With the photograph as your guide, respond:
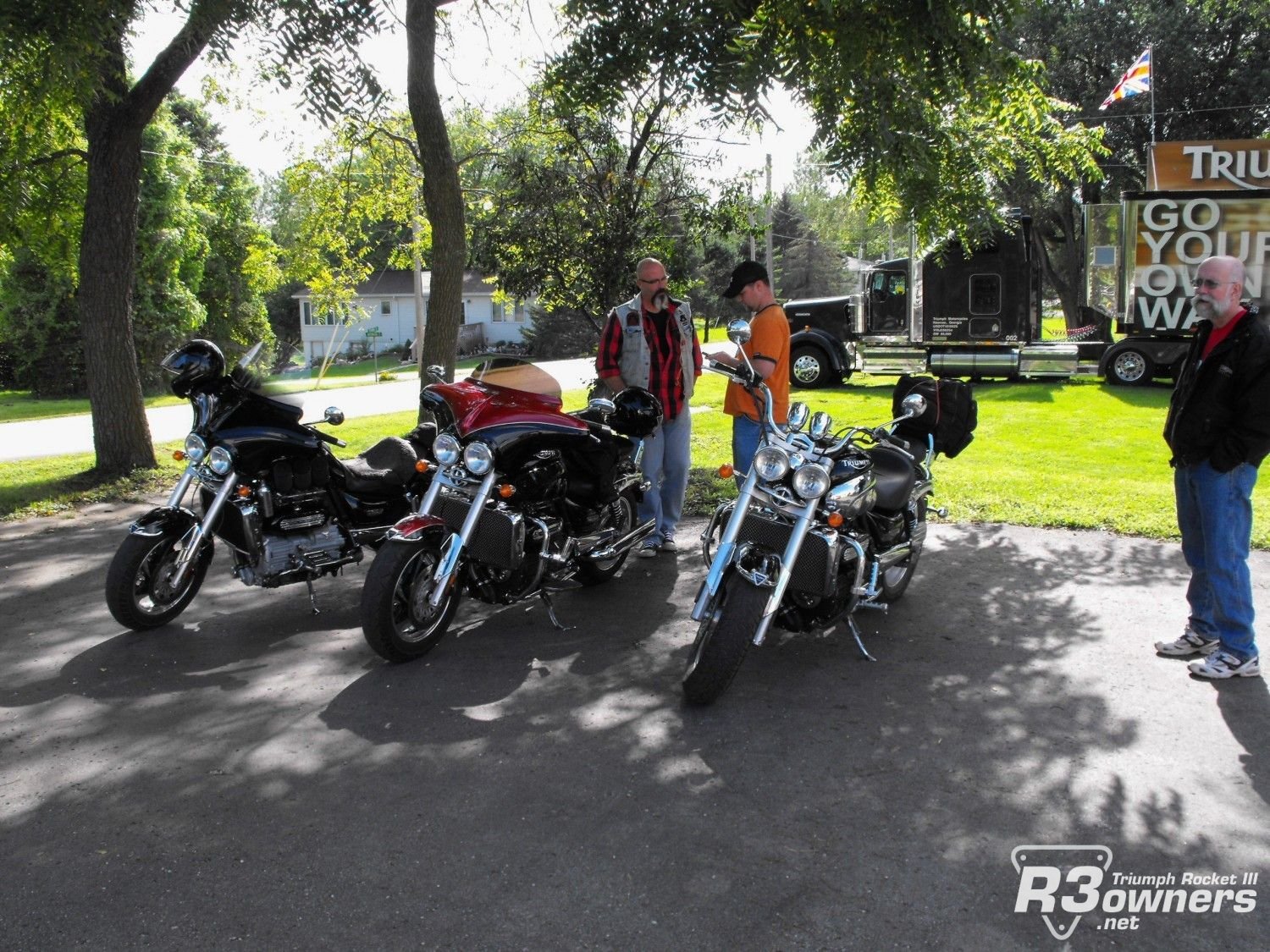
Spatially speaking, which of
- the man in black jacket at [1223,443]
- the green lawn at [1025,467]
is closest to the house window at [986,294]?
the green lawn at [1025,467]

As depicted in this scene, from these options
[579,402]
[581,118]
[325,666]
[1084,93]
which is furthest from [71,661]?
[1084,93]

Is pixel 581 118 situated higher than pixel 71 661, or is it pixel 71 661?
pixel 581 118

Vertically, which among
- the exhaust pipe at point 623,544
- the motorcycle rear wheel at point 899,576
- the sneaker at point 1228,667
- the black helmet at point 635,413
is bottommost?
the sneaker at point 1228,667

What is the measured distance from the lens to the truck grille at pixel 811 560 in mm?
4801

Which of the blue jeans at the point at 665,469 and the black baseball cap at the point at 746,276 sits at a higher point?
the black baseball cap at the point at 746,276

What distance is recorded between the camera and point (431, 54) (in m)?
9.22

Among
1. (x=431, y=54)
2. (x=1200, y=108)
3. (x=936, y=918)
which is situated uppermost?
(x=1200, y=108)

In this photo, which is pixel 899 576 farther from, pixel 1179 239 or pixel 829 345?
pixel 829 345

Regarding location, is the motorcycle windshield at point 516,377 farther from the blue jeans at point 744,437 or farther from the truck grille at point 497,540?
the blue jeans at point 744,437

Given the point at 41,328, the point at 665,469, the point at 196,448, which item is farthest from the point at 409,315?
the point at 196,448

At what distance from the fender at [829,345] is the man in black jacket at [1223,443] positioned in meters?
16.0

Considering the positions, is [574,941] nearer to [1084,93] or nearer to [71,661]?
[71,661]

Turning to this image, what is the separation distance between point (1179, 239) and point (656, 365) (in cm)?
1346

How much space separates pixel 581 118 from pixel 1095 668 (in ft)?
24.8
